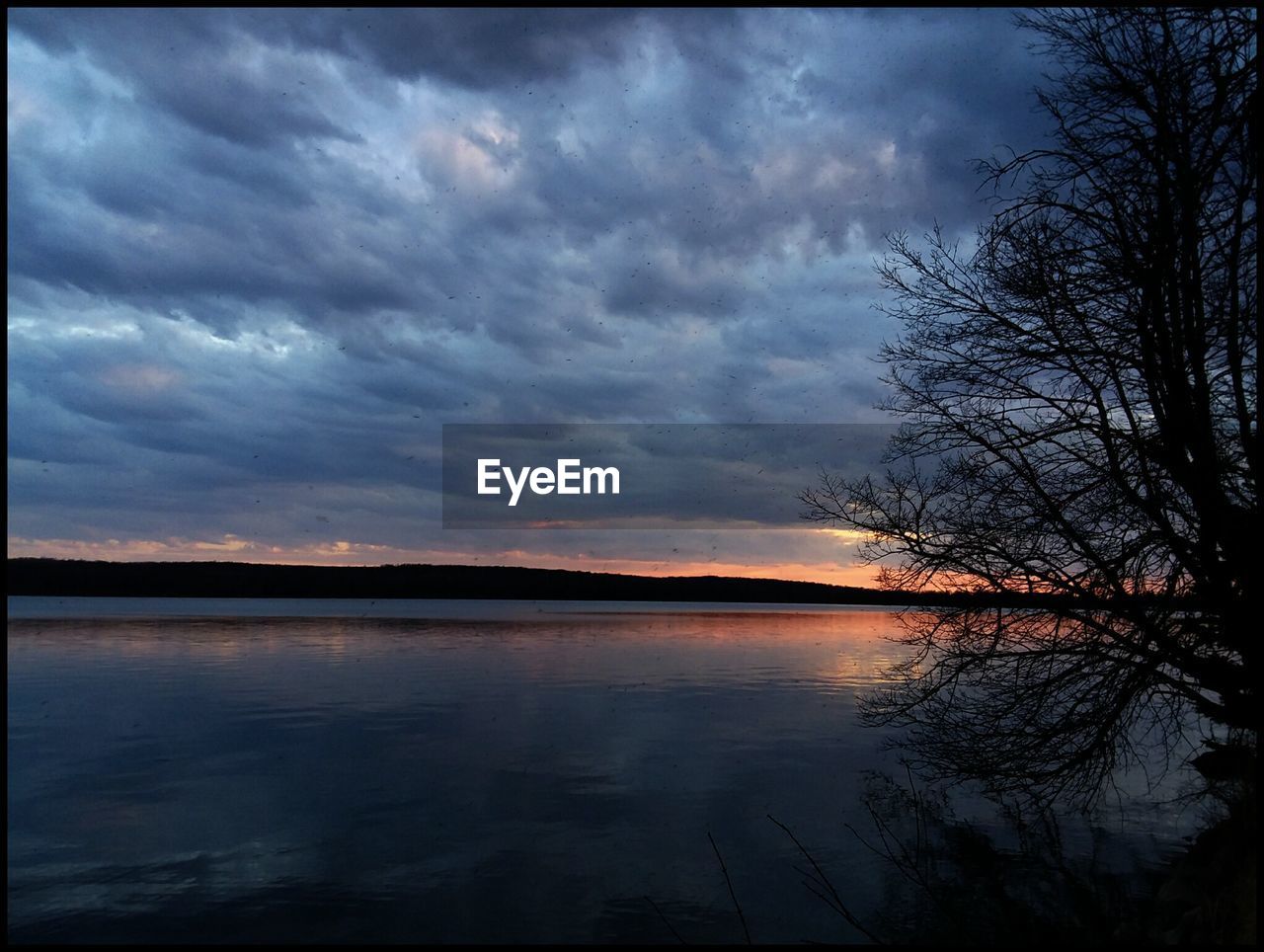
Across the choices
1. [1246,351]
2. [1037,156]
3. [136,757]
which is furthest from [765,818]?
[136,757]

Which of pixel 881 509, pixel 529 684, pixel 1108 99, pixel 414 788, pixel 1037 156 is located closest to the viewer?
pixel 1108 99

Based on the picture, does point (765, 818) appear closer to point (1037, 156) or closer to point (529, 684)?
point (1037, 156)

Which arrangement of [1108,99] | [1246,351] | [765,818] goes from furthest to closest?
1. [765,818]
2. [1108,99]
3. [1246,351]

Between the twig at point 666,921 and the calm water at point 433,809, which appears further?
the calm water at point 433,809

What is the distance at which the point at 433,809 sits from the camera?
52.3 ft

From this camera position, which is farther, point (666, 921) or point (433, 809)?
point (433, 809)

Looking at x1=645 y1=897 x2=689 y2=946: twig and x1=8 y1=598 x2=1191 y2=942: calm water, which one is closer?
x1=645 y1=897 x2=689 y2=946: twig

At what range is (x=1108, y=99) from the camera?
1011cm

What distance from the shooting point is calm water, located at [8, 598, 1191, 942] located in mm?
11367

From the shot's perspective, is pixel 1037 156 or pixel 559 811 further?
pixel 559 811

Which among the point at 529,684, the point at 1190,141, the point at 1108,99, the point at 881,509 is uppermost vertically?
the point at 1108,99

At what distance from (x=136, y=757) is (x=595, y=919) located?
14656mm

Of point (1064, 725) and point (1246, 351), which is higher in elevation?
point (1246, 351)

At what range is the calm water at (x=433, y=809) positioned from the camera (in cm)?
1137
